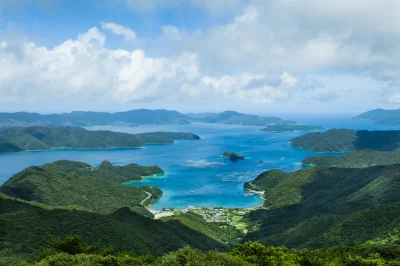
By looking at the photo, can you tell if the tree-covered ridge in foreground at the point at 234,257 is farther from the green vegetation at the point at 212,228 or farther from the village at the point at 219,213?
the village at the point at 219,213

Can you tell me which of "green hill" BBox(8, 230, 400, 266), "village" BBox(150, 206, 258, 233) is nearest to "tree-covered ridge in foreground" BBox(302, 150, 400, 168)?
"village" BBox(150, 206, 258, 233)

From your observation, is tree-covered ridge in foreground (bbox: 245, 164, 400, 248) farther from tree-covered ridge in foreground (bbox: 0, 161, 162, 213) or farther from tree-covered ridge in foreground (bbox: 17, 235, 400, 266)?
tree-covered ridge in foreground (bbox: 0, 161, 162, 213)

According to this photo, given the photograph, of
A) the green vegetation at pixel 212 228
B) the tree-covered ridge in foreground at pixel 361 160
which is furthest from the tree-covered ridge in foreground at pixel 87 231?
the tree-covered ridge in foreground at pixel 361 160

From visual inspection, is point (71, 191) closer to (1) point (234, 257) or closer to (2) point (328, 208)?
(2) point (328, 208)

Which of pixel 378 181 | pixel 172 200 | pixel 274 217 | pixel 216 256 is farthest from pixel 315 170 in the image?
pixel 216 256

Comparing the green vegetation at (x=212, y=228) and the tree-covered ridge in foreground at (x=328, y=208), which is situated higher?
the tree-covered ridge in foreground at (x=328, y=208)

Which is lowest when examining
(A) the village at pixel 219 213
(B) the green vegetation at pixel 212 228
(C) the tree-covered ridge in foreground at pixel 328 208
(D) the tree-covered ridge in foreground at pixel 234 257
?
(A) the village at pixel 219 213

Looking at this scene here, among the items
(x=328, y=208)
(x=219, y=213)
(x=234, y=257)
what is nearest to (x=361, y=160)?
(x=328, y=208)
